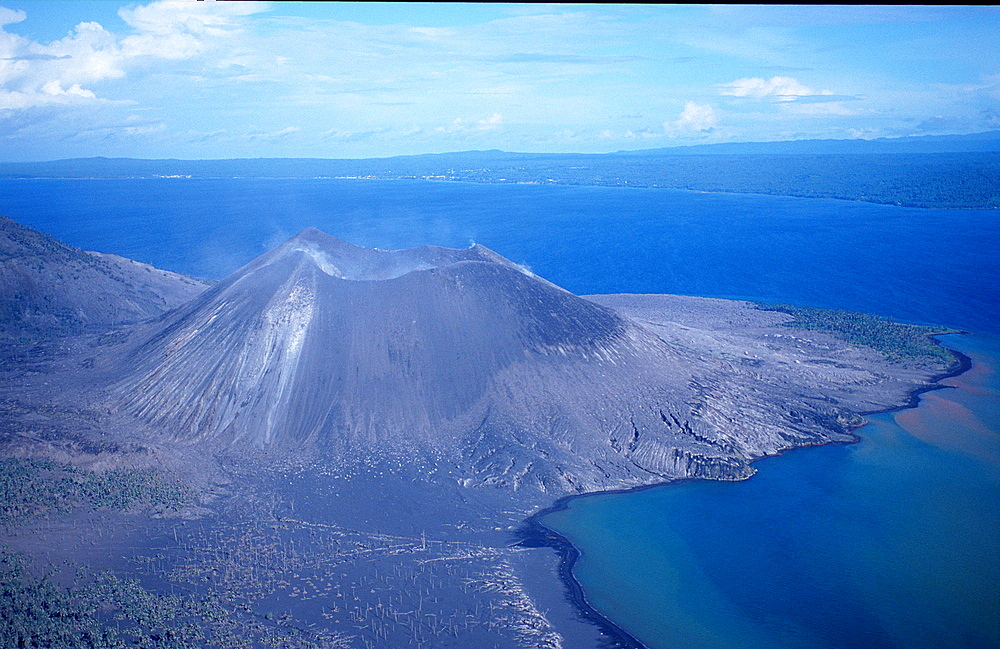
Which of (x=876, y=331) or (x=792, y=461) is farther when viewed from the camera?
(x=876, y=331)

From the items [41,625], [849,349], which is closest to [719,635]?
[41,625]

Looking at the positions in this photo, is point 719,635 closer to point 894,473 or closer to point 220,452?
point 894,473

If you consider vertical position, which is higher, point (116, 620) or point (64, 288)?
point (64, 288)

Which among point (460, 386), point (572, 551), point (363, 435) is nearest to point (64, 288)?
point (363, 435)

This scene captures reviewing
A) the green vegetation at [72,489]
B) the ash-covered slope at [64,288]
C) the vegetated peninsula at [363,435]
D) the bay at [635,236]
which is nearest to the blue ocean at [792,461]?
the bay at [635,236]

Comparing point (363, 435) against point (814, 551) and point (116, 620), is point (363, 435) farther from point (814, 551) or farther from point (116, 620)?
point (814, 551)

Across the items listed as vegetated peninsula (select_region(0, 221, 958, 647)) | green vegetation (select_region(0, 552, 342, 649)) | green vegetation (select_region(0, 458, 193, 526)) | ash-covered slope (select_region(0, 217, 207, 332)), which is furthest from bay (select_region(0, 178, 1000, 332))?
green vegetation (select_region(0, 552, 342, 649))

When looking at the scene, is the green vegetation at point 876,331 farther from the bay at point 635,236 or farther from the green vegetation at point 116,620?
the green vegetation at point 116,620
